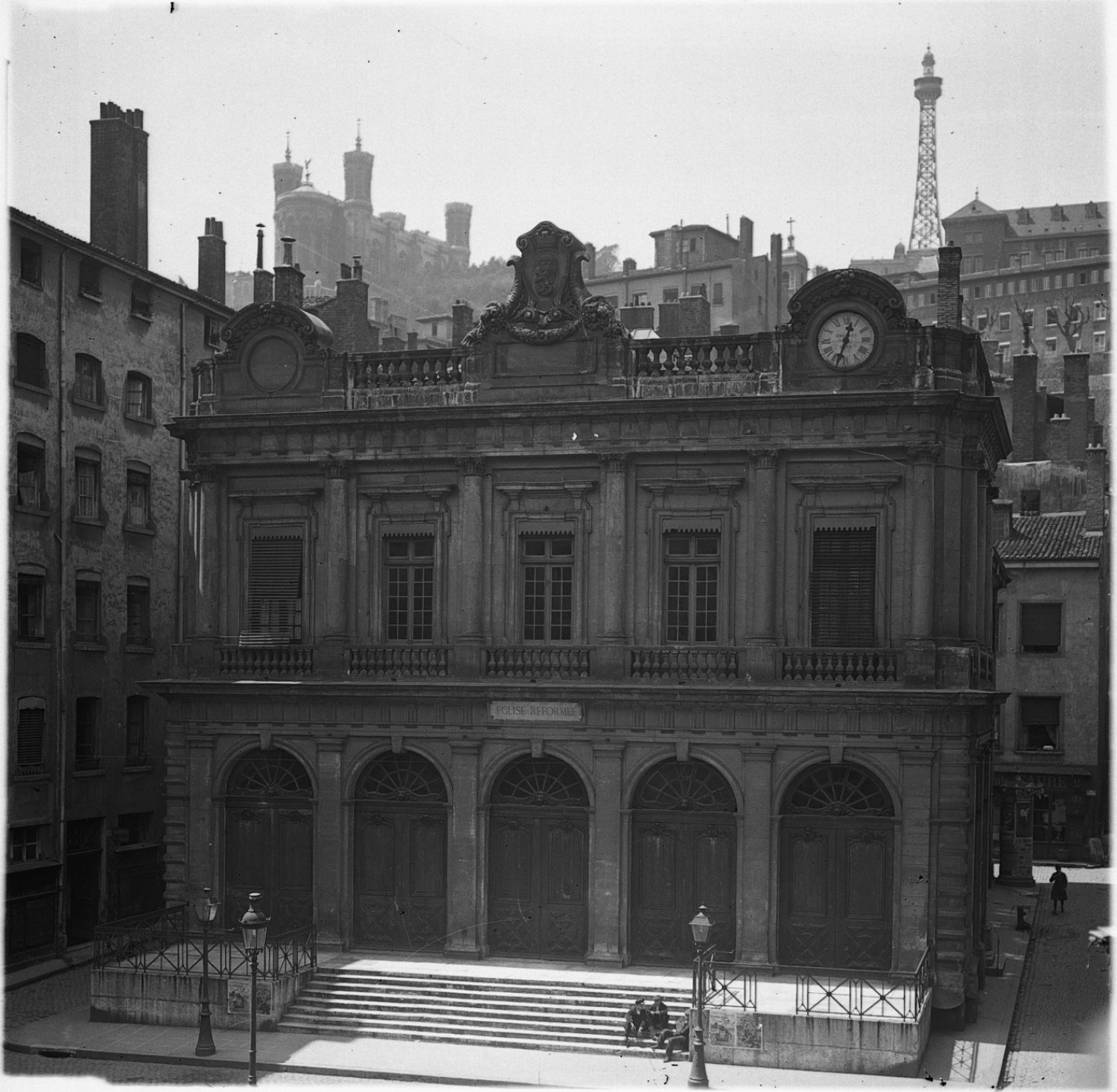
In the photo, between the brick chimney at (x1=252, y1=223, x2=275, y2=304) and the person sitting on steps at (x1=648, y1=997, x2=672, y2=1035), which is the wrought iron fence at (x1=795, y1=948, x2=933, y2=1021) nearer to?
the person sitting on steps at (x1=648, y1=997, x2=672, y2=1035)

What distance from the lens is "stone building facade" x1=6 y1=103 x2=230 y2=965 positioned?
1513 inches

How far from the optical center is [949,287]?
3316 centimetres

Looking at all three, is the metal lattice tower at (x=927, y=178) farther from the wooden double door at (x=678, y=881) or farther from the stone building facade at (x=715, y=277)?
the wooden double door at (x=678, y=881)

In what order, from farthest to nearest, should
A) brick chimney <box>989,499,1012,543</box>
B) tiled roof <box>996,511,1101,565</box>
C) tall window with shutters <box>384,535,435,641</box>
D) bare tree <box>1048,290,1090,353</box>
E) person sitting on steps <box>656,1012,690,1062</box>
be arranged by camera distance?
bare tree <box>1048,290,1090,353</box>, brick chimney <box>989,499,1012,543</box>, tiled roof <box>996,511,1101,565</box>, tall window with shutters <box>384,535,435,641</box>, person sitting on steps <box>656,1012,690,1062</box>

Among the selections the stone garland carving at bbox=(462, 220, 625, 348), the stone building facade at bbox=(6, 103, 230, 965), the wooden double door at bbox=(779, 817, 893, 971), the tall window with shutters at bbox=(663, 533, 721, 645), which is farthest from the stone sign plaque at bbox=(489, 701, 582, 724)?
the stone building facade at bbox=(6, 103, 230, 965)

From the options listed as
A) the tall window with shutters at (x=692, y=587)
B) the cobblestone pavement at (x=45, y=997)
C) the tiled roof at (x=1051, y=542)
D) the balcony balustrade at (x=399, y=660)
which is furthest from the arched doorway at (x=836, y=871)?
the tiled roof at (x=1051, y=542)

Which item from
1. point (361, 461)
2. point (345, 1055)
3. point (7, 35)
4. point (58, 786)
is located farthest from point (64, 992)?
point (7, 35)

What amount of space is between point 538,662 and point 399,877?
17.8 ft

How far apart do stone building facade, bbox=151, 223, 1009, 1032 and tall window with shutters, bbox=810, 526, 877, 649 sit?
6 cm

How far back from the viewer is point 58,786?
39281 millimetres

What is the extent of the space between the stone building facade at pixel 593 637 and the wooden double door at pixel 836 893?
0.07 metres

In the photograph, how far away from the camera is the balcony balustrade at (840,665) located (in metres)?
31.7

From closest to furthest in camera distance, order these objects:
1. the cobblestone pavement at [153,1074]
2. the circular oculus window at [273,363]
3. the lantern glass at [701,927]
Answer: the lantern glass at [701,927] < the cobblestone pavement at [153,1074] < the circular oculus window at [273,363]

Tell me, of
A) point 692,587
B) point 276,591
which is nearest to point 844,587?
point 692,587
